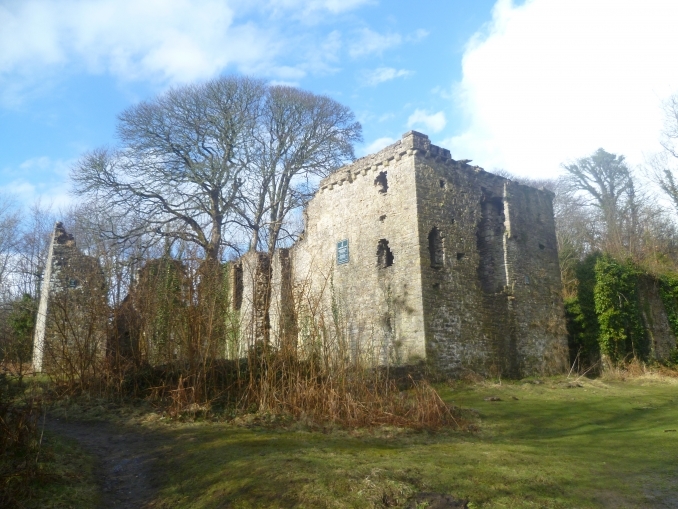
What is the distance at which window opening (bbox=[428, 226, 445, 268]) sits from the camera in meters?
14.9

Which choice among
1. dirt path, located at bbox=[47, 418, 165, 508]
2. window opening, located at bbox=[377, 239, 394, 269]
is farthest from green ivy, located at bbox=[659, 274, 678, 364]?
dirt path, located at bbox=[47, 418, 165, 508]

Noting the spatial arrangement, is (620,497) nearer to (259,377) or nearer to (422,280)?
(259,377)

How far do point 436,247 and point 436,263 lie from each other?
18.5 inches

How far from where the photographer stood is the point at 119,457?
682cm

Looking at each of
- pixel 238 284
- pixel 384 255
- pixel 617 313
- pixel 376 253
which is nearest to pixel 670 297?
pixel 617 313

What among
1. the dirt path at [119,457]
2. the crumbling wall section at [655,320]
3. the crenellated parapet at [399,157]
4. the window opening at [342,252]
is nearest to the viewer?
the dirt path at [119,457]

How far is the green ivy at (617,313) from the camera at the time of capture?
17.5 m

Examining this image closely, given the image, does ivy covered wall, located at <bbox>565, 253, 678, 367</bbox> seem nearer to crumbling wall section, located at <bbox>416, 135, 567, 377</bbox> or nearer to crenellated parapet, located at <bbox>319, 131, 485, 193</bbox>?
crumbling wall section, located at <bbox>416, 135, 567, 377</bbox>

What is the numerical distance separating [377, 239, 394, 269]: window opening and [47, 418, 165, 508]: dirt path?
8536mm

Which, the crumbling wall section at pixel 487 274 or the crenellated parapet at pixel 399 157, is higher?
the crenellated parapet at pixel 399 157

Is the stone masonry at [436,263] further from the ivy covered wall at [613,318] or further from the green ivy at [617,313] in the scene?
the green ivy at [617,313]

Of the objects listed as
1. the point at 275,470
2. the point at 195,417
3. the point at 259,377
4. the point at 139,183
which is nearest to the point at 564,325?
the point at 259,377

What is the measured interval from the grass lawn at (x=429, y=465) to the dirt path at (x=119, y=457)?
0.22m

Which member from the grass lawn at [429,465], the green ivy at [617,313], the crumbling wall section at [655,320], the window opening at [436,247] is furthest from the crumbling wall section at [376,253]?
the crumbling wall section at [655,320]
